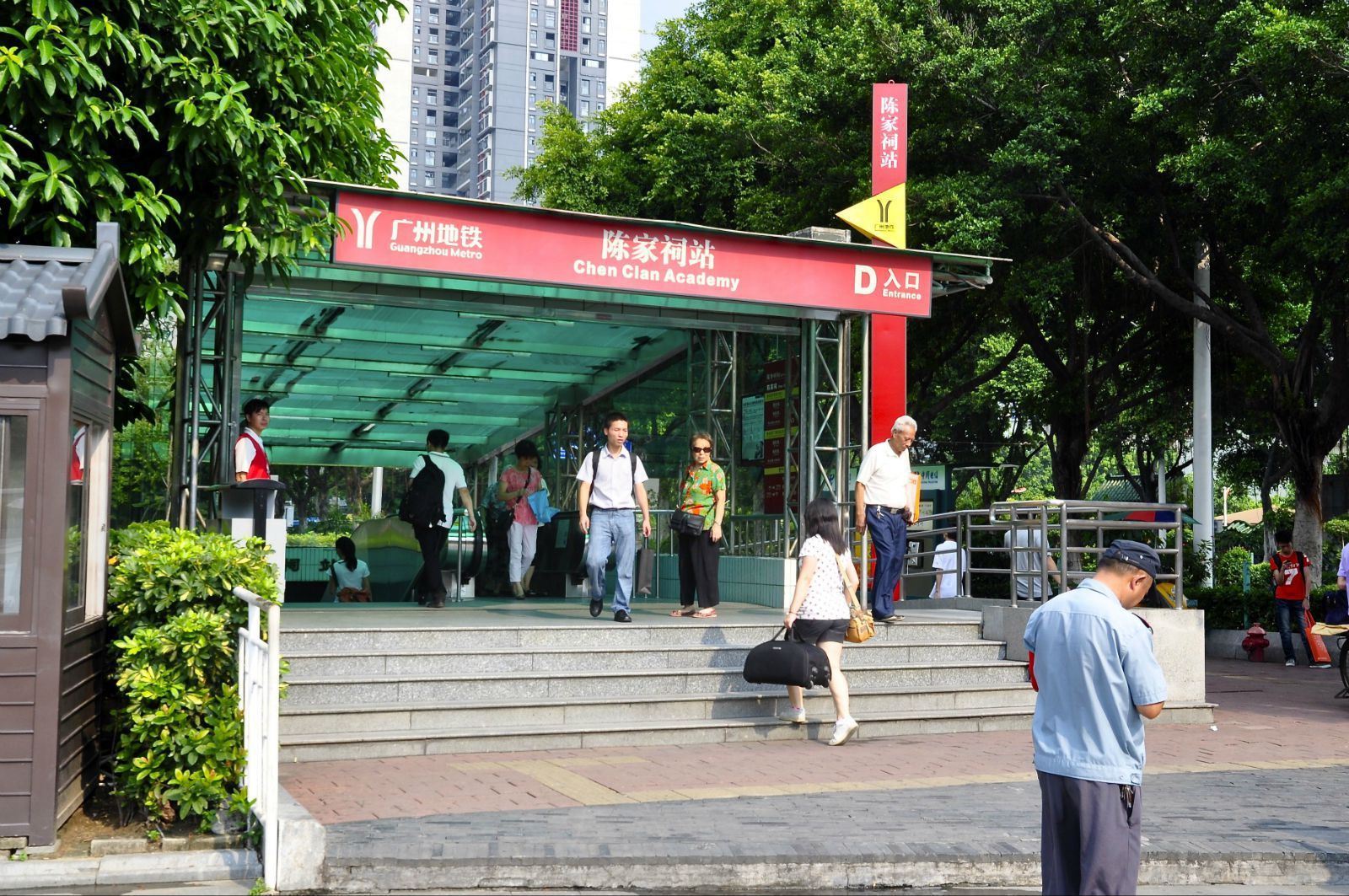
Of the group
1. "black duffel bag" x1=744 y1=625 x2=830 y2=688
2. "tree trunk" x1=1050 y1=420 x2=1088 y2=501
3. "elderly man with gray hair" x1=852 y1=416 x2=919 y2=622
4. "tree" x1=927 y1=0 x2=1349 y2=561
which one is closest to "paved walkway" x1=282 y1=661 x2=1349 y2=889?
"black duffel bag" x1=744 y1=625 x2=830 y2=688

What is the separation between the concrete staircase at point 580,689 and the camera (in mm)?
8930

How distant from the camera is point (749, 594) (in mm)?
14125

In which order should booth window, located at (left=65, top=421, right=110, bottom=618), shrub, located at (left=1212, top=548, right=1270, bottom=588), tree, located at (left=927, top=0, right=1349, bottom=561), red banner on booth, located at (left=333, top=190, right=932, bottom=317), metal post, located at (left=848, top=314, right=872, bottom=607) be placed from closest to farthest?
booth window, located at (left=65, top=421, right=110, bottom=618) → red banner on booth, located at (left=333, top=190, right=932, bottom=317) → metal post, located at (left=848, top=314, right=872, bottom=607) → tree, located at (left=927, top=0, right=1349, bottom=561) → shrub, located at (left=1212, top=548, right=1270, bottom=588)

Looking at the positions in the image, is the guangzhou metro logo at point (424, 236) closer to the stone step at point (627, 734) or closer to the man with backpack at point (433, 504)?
the man with backpack at point (433, 504)

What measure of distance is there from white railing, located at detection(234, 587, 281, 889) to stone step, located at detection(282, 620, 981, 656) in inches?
110

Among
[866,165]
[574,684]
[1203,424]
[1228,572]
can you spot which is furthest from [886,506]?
[1228,572]

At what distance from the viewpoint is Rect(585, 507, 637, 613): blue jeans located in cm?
1129

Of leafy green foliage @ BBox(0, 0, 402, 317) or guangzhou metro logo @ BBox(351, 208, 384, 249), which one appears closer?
leafy green foliage @ BBox(0, 0, 402, 317)

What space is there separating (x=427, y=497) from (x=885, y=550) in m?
4.01

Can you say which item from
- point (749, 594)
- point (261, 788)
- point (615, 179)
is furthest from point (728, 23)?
point (261, 788)

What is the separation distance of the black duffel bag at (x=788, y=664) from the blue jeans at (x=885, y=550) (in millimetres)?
2375

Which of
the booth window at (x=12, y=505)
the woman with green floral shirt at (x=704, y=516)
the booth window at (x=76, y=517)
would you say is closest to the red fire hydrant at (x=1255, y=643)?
the woman with green floral shirt at (x=704, y=516)

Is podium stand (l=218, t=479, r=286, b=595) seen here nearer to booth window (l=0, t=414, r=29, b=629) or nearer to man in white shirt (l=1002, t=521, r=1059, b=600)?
booth window (l=0, t=414, r=29, b=629)

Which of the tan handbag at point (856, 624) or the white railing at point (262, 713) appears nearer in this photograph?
the white railing at point (262, 713)
